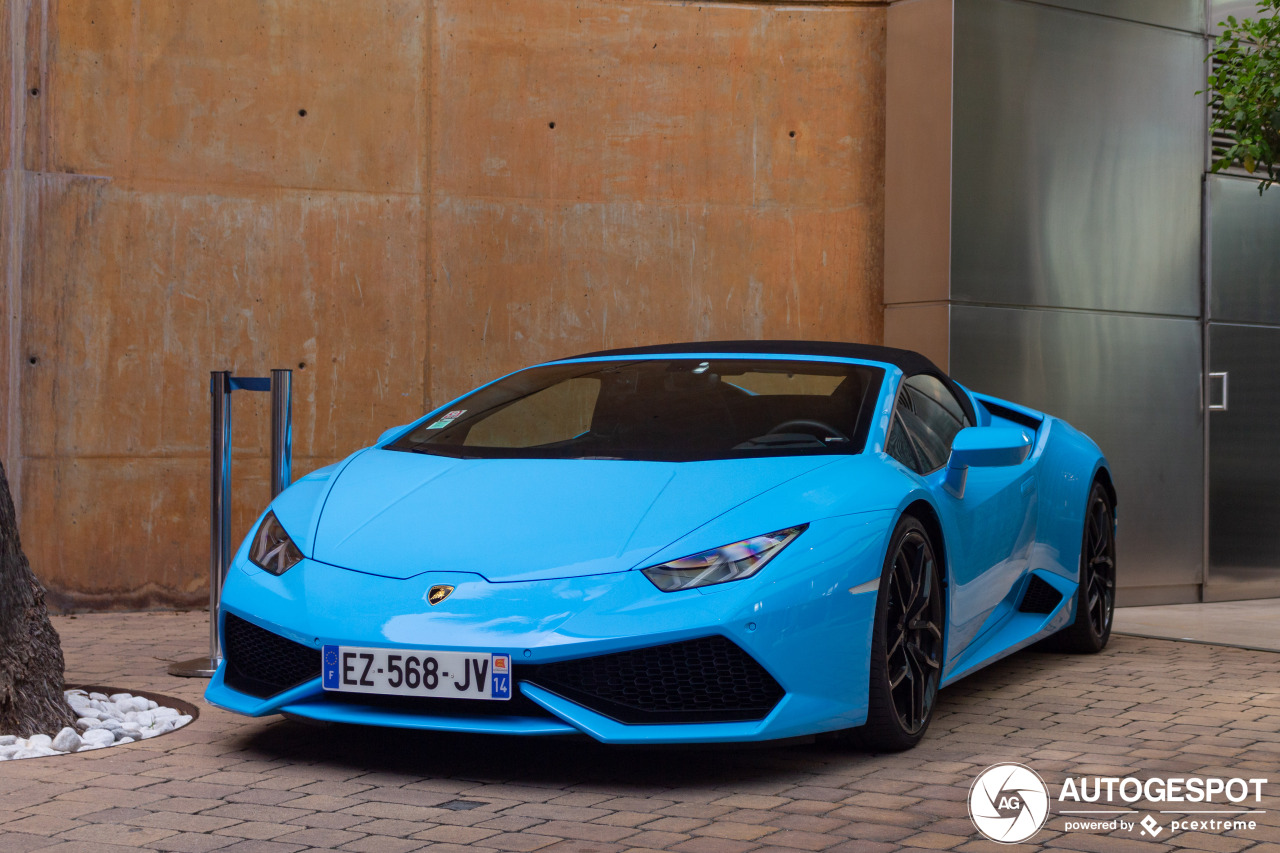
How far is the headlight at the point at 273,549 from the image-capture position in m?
3.99

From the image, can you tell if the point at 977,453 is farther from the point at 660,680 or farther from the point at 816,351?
the point at 660,680

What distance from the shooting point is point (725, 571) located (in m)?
3.65

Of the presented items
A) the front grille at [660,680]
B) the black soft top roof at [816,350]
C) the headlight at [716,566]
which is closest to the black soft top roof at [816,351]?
the black soft top roof at [816,350]

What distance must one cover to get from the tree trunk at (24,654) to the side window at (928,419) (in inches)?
104

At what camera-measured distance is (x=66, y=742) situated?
13.7 feet

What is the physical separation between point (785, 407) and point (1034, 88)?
4174 millimetres

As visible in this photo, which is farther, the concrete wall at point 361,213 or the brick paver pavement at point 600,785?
the concrete wall at point 361,213

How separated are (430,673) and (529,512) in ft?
1.89

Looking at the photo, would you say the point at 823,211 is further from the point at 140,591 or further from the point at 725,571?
the point at 725,571

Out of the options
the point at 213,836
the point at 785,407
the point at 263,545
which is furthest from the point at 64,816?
the point at 785,407

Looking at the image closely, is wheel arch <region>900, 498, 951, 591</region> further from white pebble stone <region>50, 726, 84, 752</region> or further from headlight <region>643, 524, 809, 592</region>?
white pebble stone <region>50, 726, 84, 752</region>

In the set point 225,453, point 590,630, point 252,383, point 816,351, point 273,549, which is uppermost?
point 816,351

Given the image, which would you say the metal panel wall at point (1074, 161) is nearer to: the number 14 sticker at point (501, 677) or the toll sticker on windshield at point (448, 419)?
the toll sticker on windshield at point (448, 419)

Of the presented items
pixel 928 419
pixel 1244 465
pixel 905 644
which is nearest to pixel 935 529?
pixel 905 644
